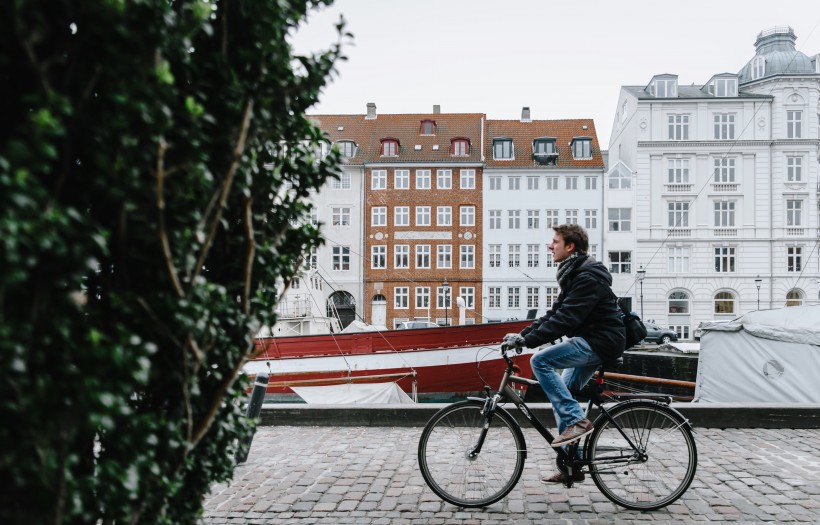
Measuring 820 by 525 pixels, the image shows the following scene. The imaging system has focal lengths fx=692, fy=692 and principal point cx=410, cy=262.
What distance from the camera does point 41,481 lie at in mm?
1832

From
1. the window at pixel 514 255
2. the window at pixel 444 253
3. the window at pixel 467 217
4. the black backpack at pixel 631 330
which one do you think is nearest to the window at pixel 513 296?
the window at pixel 514 255

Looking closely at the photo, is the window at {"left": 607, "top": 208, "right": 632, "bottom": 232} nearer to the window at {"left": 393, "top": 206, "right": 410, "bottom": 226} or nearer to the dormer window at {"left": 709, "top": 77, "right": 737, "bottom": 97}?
the dormer window at {"left": 709, "top": 77, "right": 737, "bottom": 97}

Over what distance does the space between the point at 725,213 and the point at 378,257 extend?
79.5ft

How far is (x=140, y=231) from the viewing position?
2.14m

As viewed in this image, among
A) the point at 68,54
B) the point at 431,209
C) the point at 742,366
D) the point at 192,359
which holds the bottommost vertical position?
the point at 742,366

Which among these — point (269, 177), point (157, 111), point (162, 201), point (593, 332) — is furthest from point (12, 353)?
point (593, 332)

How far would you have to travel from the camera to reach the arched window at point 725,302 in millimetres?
46719

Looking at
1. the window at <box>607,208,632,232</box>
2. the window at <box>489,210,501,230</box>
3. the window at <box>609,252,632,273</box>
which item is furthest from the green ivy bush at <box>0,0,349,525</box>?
the window at <box>607,208,632,232</box>

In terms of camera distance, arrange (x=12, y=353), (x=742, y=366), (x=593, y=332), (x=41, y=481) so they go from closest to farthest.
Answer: (x=12, y=353), (x=41, y=481), (x=593, y=332), (x=742, y=366)

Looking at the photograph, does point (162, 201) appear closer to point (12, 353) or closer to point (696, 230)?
point (12, 353)

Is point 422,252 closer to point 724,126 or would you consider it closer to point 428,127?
point 428,127

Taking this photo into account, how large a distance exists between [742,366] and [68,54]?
13214mm

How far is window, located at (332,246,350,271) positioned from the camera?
1971 inches

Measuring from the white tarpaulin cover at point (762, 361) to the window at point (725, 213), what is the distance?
120ft
